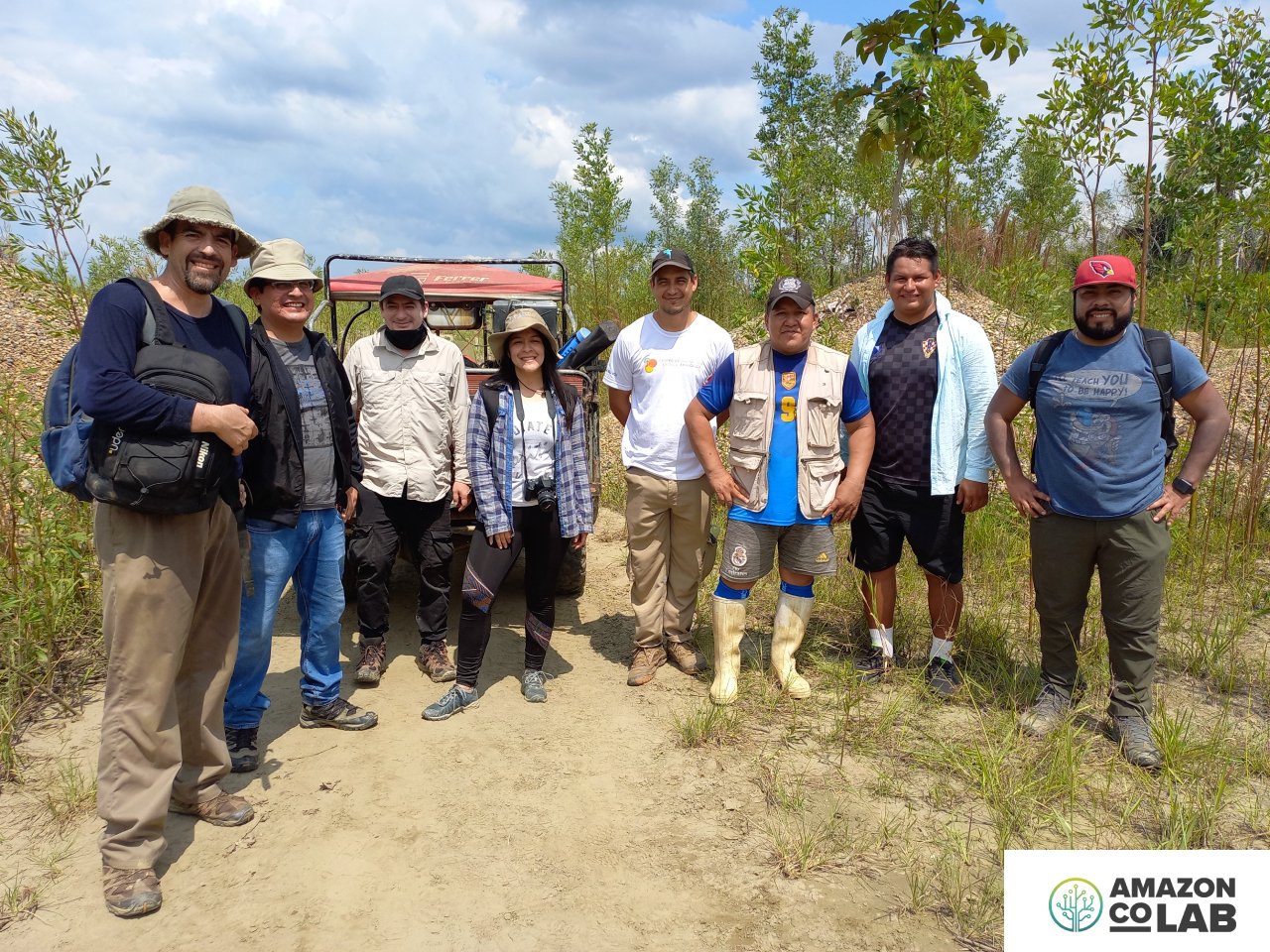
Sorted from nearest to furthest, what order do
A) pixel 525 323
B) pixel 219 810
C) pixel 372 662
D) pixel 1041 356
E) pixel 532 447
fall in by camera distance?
pixel 219 810 → pixel 1041 356 → pixel 525 323 → pixel 532 447 → pixel 372 662

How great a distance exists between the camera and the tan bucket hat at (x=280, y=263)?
3.23 m

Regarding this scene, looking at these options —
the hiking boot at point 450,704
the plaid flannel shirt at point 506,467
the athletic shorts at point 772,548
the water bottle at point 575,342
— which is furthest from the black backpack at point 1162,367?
the hiking boot at point 450,704

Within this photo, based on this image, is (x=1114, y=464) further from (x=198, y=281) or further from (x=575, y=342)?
(x=198, y=281)

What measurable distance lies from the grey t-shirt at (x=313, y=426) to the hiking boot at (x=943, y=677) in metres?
2.87

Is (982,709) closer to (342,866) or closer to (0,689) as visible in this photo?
(342,866)

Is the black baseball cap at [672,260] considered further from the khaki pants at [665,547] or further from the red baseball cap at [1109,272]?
the red baseball cap at [1109,272]

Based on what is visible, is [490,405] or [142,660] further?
[490,405]

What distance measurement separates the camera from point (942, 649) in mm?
3879

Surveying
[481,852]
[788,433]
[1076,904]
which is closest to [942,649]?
[788,433]

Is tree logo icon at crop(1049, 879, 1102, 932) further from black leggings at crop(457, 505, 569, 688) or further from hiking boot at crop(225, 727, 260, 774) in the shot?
hiking boot at crop(225, 727, 260, 774)

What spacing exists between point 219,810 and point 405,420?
183cm

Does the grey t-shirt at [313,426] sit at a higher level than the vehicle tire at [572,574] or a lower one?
higher

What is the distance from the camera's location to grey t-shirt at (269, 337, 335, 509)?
132 inches

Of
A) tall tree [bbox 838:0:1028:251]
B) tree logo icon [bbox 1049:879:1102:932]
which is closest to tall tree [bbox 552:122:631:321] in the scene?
tall tree [bbox 838:0:1028:251]
